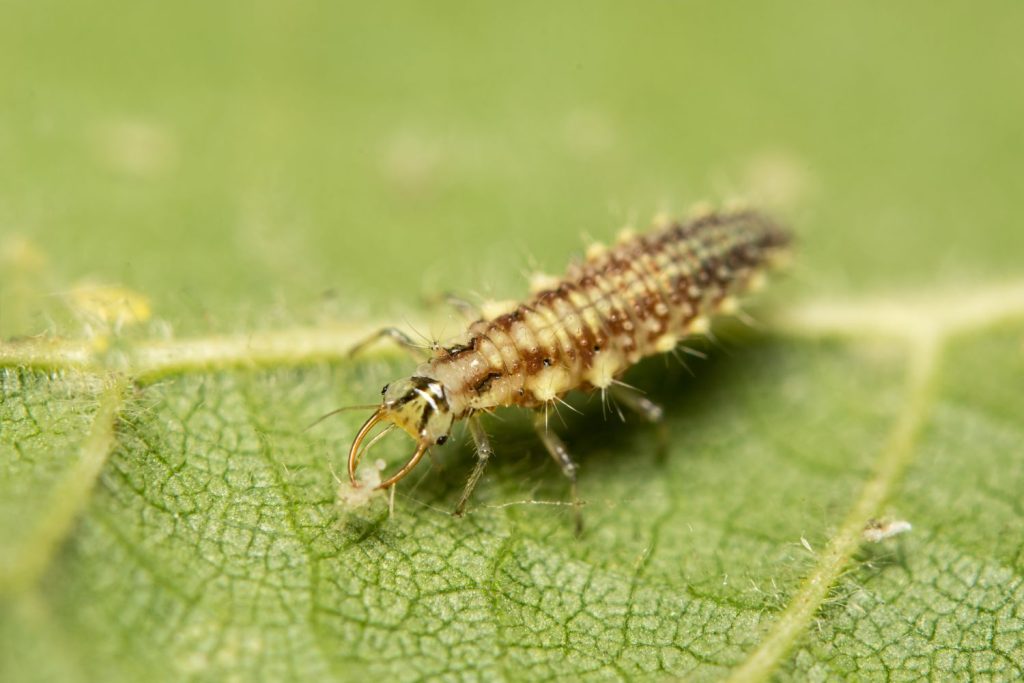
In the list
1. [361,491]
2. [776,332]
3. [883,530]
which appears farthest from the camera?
[776,332]

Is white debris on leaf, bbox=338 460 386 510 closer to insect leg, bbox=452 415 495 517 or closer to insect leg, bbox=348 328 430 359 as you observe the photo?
insect leg, bbox=452 415 495 517

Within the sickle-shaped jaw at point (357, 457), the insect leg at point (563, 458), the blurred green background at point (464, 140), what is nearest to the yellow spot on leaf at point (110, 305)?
the blurred green background at point (464, 140)

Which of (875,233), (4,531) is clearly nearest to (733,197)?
(875,233)

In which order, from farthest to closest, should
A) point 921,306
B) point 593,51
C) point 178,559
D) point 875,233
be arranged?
point 593,51
point 875,233
point 921,306
point 178,559

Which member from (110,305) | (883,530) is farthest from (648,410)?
(110,305)

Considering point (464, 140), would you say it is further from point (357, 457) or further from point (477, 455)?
point (357, 457)

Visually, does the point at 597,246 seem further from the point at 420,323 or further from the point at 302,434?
the point at 302,434
